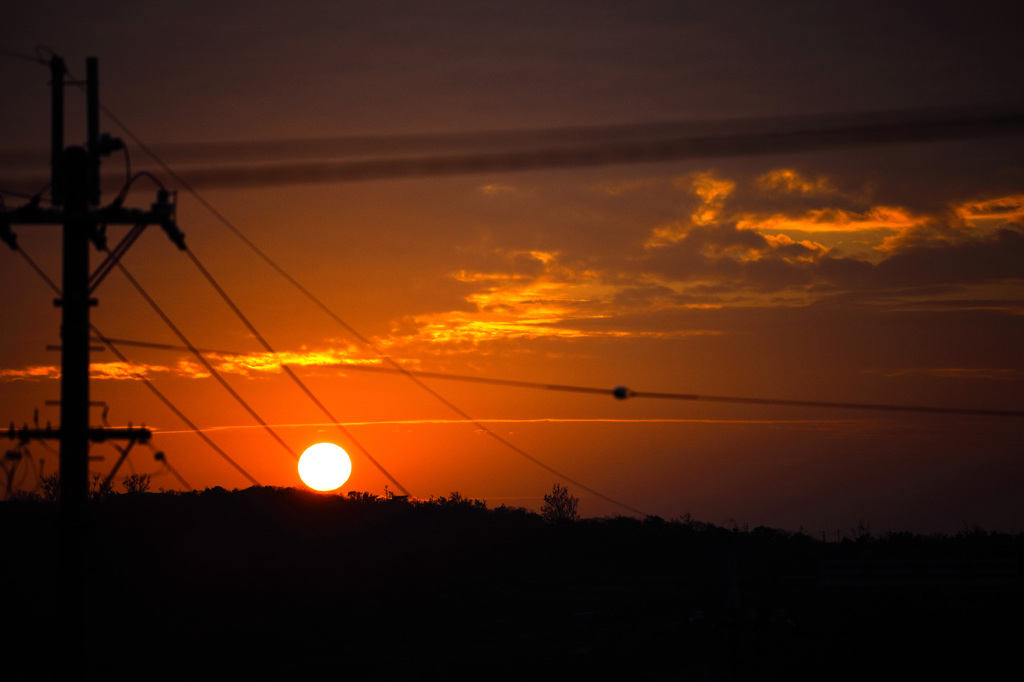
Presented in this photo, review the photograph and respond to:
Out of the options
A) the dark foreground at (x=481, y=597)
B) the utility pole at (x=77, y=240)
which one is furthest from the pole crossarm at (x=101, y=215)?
the dark foreground at (x=481, y=597)

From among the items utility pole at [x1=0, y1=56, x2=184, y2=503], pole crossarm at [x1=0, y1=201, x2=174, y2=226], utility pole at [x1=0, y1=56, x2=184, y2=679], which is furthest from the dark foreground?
pole crossarm at [x1=0, y1=201, x2=174, y2=226]

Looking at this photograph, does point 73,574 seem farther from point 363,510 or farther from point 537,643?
point 363,510

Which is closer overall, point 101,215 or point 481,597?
point 101,215

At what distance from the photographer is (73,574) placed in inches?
536

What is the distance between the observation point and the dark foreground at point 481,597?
35125 millimetres

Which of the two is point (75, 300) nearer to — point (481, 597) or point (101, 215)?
point (101, 215)

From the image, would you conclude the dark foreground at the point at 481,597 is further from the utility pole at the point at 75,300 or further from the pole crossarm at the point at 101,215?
the pole crossarm at the point at 101,215

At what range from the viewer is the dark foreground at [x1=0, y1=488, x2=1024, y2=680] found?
115ft

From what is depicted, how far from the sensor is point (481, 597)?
55.9 meters

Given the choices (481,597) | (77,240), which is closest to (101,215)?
(77,240)

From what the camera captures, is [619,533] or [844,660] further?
[619,533]

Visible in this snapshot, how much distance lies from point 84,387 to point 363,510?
68.9 meters

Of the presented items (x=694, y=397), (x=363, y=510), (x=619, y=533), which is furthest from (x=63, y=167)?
(x=363, y=510)

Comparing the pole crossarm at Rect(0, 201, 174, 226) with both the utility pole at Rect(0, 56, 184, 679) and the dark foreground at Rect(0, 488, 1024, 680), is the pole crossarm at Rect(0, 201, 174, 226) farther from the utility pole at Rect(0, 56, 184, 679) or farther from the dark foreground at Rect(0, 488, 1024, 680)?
the dark foreground at Rect(0, 488, 1024, 680)
